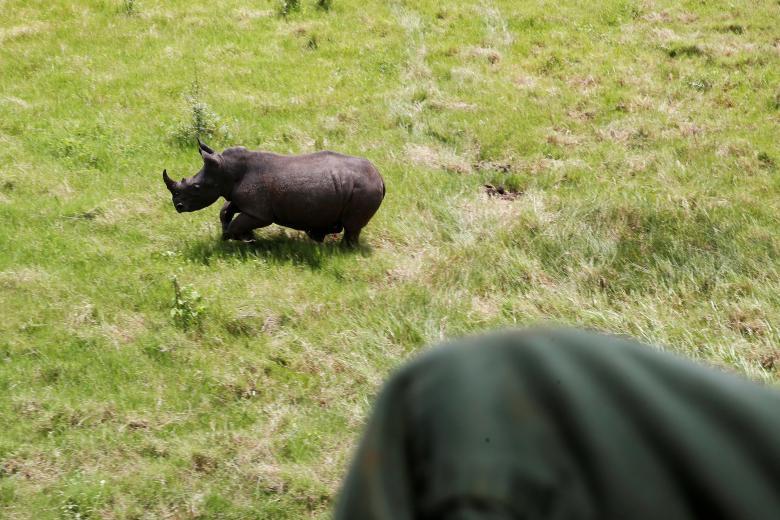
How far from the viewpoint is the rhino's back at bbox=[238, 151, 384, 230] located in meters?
8.13

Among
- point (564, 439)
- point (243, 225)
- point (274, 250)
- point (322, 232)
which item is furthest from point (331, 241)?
point (564, 439)

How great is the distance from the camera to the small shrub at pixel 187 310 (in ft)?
23.1

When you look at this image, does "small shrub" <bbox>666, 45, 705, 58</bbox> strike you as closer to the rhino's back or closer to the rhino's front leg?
the rhino's back

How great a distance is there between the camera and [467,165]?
10.6m

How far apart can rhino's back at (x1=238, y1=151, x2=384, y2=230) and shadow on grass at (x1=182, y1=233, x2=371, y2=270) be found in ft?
0.71

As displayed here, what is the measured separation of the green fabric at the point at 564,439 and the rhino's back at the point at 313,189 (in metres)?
7.27

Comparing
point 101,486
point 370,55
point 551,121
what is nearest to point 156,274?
point 101,486

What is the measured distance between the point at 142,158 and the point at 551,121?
5.47 m

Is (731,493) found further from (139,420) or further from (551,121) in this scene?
(551,121)

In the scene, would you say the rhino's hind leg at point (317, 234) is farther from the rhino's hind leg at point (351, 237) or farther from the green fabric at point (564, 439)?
the green fabric at point (564, 439)

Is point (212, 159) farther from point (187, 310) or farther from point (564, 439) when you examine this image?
point (564, 439)

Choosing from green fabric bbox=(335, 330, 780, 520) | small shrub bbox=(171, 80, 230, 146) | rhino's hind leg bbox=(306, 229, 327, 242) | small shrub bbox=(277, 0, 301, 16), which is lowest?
small shrub bbox=(171, 80, 230, 146)

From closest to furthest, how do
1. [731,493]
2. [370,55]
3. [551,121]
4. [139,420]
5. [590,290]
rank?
1. [731,493]
2. [139,420]
3. [590,290]
4. [551,121]
5. [370,55]

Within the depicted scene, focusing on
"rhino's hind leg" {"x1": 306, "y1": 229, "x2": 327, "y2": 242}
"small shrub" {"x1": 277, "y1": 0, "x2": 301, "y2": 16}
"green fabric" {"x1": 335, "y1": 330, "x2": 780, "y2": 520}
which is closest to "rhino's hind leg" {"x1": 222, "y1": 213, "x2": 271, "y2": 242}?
"rhino's hind leg" {"x1": 306, "y1": 229, "x2": 327, "y2": 242}
